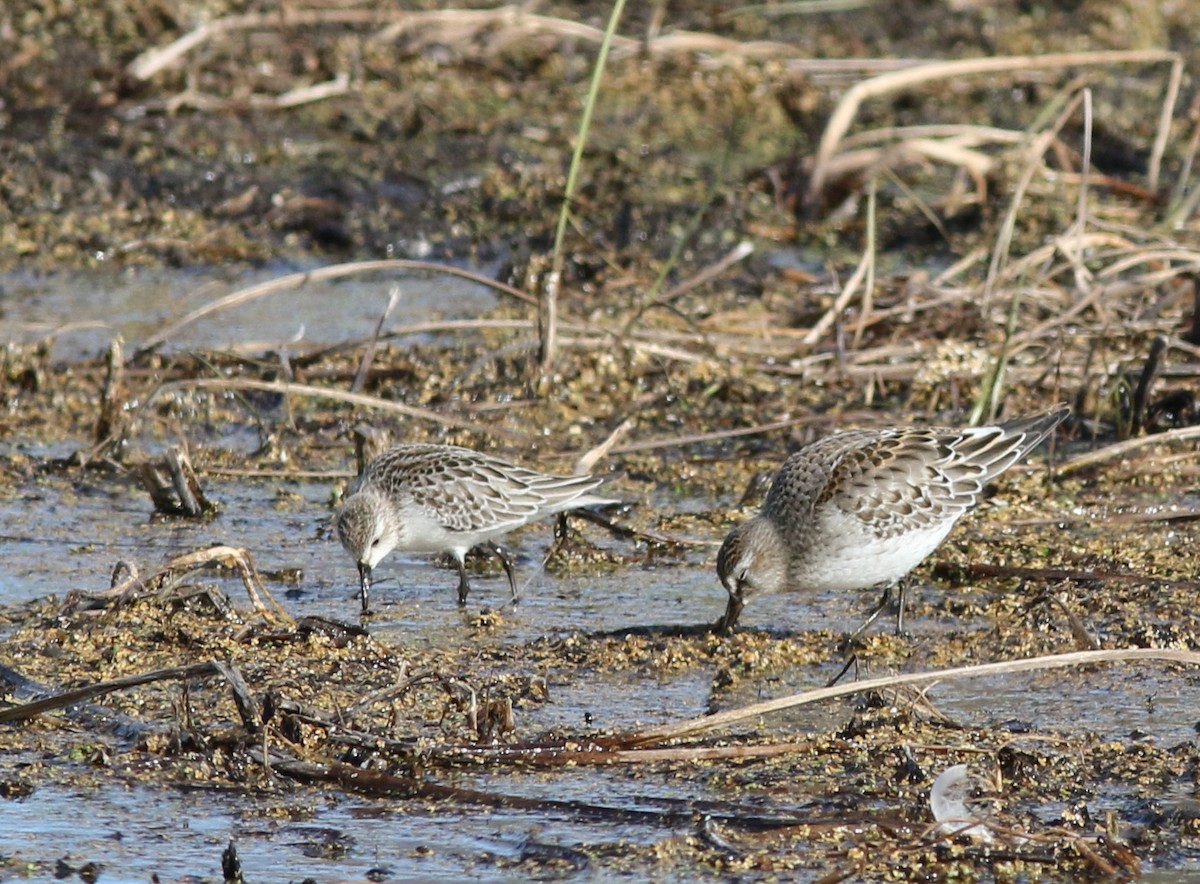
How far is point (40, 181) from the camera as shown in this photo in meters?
11.7

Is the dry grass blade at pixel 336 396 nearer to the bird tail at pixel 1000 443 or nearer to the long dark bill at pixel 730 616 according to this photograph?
the long dark bill at pixel 730 616

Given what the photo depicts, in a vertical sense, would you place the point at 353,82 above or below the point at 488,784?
above

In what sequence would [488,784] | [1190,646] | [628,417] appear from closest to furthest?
1. [488,784]
2. [1190,646]
3. [628,417]

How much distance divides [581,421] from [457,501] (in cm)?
179

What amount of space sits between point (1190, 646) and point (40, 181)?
Answer: 26.6ft

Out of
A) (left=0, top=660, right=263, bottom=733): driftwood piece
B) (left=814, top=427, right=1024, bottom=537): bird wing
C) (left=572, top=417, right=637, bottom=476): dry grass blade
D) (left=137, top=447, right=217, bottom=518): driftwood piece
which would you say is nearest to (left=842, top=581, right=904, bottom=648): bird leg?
(left=814, top=427, right=1024, bottom=537): bird wing

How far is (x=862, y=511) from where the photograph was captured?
6574 mm

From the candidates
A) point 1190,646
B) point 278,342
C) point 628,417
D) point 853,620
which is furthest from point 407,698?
point 278,342

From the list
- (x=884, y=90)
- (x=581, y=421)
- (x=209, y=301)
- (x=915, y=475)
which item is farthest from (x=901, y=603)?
(x=884, y=90)

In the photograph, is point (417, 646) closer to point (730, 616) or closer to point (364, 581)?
point (364, 581)

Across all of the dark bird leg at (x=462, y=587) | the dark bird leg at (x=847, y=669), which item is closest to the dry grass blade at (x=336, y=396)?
the dark bird leg at (x=462, y=587)

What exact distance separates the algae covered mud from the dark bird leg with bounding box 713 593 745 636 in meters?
0.07

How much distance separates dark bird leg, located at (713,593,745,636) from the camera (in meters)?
6.36

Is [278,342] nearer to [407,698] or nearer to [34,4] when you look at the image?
[407,698]
